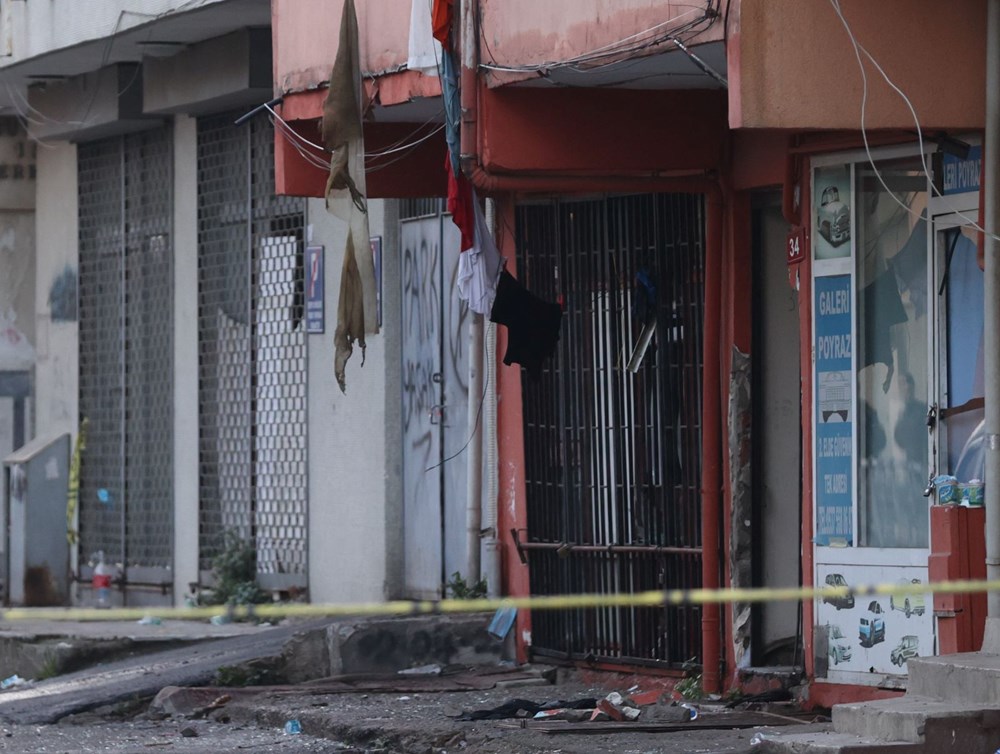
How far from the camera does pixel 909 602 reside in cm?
926

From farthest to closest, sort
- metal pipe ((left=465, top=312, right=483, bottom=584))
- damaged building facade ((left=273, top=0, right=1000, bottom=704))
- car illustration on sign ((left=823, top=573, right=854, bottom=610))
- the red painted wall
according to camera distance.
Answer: metal pipe ((left=465, top=312, right=483, bottom=584)) < the red painted wall < car illustration on sign ((left=823, top=573, right=854, bottom=610)) < damaged building facade ((left=273, top=0, right=1000, bottom=704))

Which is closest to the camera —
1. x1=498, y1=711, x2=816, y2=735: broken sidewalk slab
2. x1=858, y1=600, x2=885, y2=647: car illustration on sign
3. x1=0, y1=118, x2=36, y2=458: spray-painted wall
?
x1=498, y1=711, x2=816, y2=735: broken sidewalk slab

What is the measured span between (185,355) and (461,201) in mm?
6715

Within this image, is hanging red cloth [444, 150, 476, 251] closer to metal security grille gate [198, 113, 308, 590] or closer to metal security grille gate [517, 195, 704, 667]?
metal security grille gate [517, 195, 704, 667]

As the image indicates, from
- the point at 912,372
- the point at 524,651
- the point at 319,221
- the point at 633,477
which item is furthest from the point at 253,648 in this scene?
the point at 912,372

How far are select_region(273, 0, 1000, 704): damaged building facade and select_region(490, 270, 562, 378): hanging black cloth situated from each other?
23cm

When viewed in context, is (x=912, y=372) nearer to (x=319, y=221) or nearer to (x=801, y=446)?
(x=801, y=446)

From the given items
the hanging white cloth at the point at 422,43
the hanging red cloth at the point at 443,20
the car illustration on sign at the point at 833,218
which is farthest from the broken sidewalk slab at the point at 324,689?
the hanging red cloth at the point at 443,20

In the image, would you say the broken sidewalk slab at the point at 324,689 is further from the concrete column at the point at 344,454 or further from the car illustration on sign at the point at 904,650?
the car illustration on sign at the point at 904,650

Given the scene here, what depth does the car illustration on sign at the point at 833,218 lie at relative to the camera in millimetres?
9656

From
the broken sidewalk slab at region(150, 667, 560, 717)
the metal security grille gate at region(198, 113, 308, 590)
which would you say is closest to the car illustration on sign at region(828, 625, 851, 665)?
the broken sidewalk slab at region(150, 667, 560, 717)

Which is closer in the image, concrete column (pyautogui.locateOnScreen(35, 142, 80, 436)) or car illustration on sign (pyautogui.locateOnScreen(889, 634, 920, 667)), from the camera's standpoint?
car illustration on sign (pyautogui.locateOnScreen(889, 634, 920, 667))

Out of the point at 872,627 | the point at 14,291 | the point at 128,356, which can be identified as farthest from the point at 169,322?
the point at 872,627

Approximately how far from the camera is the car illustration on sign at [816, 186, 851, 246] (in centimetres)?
966
